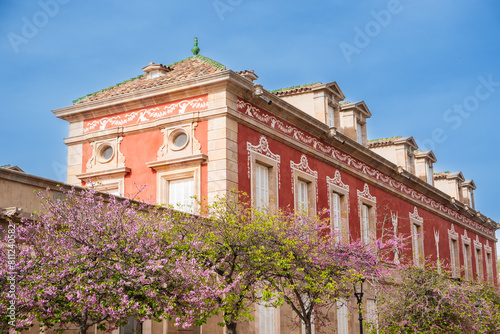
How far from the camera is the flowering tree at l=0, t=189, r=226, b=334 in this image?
11062 mm

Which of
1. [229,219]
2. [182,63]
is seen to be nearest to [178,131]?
[182,63]

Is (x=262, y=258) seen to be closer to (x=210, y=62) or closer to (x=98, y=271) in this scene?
(x=98, y=271)

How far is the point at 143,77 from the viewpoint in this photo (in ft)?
76.5

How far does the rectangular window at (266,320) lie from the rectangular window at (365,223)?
7.54 meters

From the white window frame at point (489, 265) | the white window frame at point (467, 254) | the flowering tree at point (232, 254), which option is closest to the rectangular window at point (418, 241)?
the white window frame at point (467, 254)

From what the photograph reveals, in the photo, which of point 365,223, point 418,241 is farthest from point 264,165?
point 418,241

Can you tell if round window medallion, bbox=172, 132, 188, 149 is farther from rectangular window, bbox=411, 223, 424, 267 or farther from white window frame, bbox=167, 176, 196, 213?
rectangular window, bbox=411, 223, 424, 267

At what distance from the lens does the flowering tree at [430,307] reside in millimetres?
19000

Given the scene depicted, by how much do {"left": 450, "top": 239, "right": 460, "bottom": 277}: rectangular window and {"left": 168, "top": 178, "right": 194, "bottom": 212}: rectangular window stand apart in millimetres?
20109

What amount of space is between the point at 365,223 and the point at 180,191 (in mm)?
9668

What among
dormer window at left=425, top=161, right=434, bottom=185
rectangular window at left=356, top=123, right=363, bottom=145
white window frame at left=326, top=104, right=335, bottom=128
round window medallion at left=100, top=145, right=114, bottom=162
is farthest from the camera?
dormer window at left=425, top=161, right=434, bottom=185

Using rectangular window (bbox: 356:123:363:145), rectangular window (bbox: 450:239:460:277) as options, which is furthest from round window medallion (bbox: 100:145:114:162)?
rectangular window (bbox: 450:239:460:277)

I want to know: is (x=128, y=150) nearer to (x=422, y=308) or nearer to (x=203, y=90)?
(x=203, y=90)

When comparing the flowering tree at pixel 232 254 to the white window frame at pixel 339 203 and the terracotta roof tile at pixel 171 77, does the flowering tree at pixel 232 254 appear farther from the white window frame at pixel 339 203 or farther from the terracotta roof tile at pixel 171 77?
the white window frame at pixel 339 203
